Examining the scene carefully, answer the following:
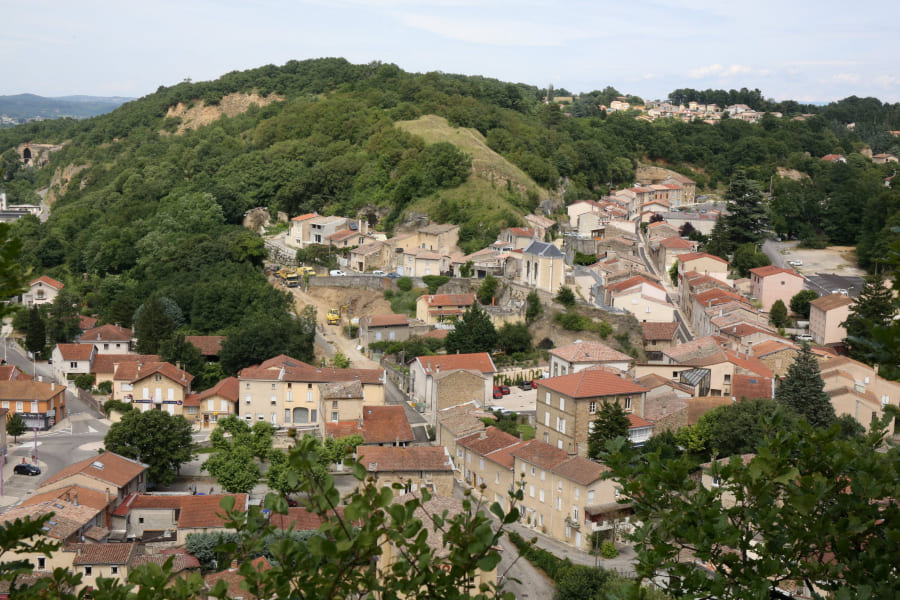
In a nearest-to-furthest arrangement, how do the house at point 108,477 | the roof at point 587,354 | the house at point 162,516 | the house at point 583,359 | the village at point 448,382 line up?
the house at point 162,516 → the village at point 448,382 → the house at point 108,477 → the house at point 583,359 → the roof at point 587,354

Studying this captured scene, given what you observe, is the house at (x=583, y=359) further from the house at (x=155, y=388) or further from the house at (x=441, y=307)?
the house at (x=155, y=388)

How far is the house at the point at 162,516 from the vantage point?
18.4 m

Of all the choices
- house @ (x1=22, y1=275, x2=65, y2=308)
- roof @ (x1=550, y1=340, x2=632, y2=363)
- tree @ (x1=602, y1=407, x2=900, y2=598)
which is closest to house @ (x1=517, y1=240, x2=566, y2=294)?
roof @ (x1=550, y1=340, x2=632, y2=363)

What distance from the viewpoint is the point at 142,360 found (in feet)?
97.6

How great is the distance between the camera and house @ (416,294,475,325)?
1261 inches

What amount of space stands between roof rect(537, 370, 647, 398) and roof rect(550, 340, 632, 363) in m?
1.94

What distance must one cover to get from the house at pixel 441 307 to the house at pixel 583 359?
7.16 m

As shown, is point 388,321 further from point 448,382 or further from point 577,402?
point 577,402

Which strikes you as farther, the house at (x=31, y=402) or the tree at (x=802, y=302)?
the tree at (x=802, y=302)

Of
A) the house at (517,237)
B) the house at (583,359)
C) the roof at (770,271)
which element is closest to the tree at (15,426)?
the house at (583,359)

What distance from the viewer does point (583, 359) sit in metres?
24.8

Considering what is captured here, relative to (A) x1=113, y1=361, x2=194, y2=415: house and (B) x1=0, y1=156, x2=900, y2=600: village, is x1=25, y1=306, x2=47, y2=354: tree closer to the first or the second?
(B) x1=0, y1=156, x2=900, y2=600: village

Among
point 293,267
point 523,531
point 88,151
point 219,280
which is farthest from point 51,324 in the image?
point 88,151

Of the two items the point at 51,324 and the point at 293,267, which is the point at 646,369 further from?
the point at 51,324
